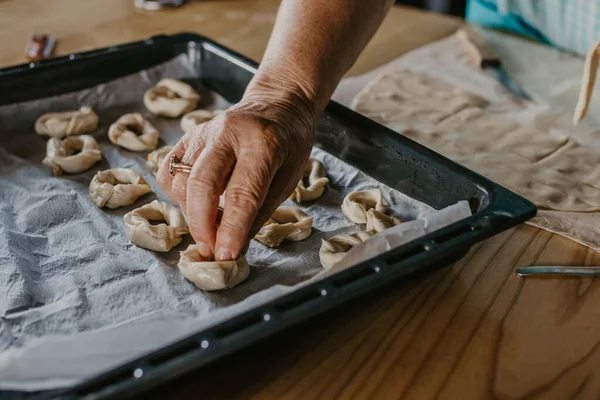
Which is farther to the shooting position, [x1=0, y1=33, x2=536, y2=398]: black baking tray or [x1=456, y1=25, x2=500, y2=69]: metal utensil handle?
[x1=456, y1=25, x2=500, y2=69]: metal utensil handle

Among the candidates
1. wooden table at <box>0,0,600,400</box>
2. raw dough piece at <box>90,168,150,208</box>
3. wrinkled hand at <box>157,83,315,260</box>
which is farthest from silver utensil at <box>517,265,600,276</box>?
raw dough piece at <box>90,168,150,208</box>

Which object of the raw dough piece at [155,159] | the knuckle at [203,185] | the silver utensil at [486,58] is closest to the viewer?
the knuckle at [203,185]

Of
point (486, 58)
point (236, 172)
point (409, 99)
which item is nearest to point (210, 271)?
point (236, 172)

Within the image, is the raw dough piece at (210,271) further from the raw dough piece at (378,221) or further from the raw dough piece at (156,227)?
the raw dough piece at (378,221)

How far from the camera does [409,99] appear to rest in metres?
1.43

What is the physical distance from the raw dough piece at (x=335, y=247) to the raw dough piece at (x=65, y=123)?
23.0 inches

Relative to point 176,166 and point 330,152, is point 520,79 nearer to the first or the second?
point 330,152

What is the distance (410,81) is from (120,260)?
0.82 m

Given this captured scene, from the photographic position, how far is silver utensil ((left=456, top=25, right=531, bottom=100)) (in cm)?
150

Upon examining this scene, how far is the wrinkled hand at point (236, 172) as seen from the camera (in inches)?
32.7

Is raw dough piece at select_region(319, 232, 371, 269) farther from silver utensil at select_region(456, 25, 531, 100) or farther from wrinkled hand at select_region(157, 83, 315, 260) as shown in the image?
silver utensil at select_region(456, 25, 531, 100)

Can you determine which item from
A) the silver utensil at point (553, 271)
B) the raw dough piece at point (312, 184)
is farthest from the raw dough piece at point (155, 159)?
the silver utensil at point (553, 271)

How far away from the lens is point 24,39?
1631 mm

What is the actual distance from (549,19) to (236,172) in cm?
109
